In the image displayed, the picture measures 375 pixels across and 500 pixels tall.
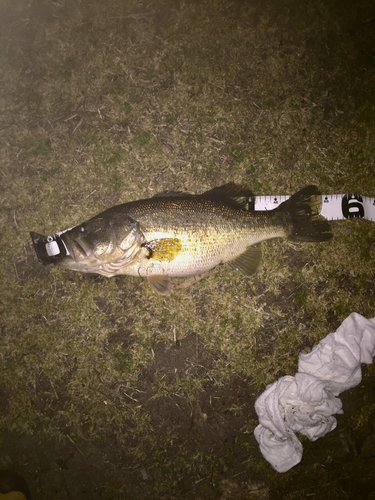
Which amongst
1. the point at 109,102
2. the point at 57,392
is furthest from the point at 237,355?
the point at 109,102

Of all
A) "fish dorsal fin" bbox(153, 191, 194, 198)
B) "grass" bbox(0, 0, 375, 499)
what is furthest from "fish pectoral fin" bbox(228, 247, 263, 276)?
"fish dorsal fin" bbox(153, 191, 194, 198)

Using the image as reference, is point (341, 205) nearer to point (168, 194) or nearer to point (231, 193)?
point (231, 193)

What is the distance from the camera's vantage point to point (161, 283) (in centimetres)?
301

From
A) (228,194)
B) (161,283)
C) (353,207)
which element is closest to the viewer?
(161,283)

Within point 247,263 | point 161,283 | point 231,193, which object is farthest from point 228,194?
point 161,283

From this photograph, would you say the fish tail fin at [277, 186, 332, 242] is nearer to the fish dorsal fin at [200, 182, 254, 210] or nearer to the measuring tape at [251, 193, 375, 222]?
the measuring tape at [251, 193, 375, 222]

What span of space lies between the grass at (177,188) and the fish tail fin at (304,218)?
1.03 feet

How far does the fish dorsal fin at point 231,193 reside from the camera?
10.2ft

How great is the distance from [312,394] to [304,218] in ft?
6.50

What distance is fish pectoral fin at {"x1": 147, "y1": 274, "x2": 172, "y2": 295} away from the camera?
2.99m

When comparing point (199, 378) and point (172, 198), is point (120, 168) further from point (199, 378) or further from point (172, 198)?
point (199, 378)

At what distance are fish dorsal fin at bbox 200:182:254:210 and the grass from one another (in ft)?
1.24

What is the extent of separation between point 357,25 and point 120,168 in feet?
11.3

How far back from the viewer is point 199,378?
3.33m
